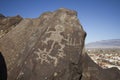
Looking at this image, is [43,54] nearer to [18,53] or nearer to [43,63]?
[43,63]

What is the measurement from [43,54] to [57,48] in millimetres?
745

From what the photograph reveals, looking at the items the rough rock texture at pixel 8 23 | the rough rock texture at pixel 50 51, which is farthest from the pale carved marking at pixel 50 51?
the rough rock texture at pixel 8 23

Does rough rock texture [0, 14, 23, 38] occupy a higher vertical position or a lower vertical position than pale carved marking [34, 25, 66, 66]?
higher

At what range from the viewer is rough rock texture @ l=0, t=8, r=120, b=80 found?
6.89 metres

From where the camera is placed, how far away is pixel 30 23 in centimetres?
955

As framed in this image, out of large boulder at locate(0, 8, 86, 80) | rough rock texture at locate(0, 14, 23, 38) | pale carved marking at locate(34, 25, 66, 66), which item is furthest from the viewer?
rough rock texture at locate(0, 14, 23, 38)

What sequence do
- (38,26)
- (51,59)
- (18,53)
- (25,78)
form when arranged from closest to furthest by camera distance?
(25,78) → (51,59) → (18,53) → (38,26)

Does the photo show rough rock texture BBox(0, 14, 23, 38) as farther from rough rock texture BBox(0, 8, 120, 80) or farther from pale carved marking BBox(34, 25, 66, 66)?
pale carved marking BBox(34, 25, 66, 66)

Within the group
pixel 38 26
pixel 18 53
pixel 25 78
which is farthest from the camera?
pixel 38 26

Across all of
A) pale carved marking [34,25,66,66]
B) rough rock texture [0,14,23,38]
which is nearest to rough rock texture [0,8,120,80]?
pale carved marking [34,25,66,66]

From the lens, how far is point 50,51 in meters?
7.46

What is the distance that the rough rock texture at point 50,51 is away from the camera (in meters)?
6.89

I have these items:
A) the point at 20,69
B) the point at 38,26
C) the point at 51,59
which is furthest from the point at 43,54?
the point at 38,26

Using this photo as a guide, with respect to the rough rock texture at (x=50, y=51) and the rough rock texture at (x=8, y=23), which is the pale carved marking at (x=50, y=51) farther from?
the rough rock texture at (x=8, y=23)
